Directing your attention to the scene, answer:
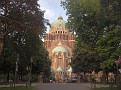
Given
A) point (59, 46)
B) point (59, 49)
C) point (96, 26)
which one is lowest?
point (96, 26)

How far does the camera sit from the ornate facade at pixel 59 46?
152m

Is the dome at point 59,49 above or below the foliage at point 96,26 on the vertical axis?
above

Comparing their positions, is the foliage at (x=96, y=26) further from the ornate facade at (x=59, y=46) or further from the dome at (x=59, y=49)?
the dome at (x=59, y=49)

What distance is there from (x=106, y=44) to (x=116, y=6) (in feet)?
26.4

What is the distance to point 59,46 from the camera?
154500 millimetres

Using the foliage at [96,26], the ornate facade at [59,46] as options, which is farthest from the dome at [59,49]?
the foliage at [96,26]

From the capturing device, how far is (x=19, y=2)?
2920 centimetres

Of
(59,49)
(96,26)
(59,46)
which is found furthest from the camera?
(59,46)

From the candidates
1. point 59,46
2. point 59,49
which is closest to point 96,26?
point 59,49

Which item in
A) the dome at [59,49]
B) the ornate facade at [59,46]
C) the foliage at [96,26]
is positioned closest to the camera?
the foliage at [96,26]

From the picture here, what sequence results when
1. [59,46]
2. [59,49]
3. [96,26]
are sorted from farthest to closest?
1. [59,46]
2. [59,49]
3. [96,26]

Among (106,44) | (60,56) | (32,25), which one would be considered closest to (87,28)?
(106,44)

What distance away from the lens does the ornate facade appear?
15221cm

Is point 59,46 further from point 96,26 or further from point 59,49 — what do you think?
point 96,26
